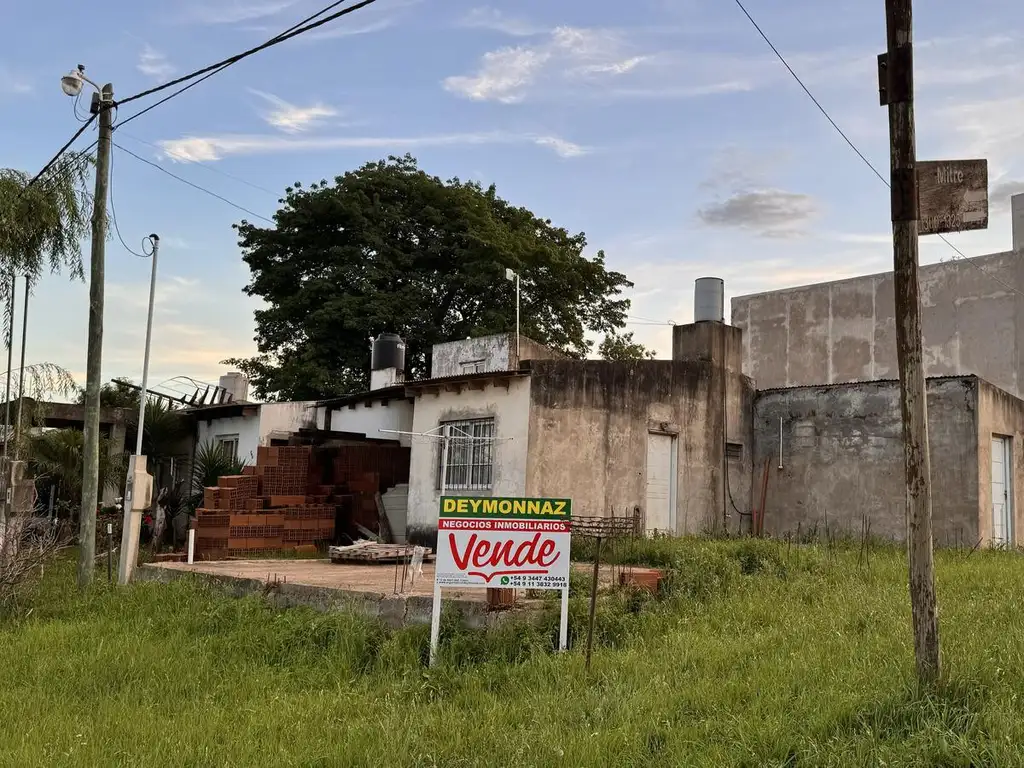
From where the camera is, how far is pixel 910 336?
5.53 metres

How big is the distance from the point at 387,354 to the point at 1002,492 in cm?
1483

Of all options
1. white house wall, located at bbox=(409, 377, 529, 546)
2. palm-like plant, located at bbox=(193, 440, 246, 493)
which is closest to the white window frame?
palm-like plant, located at bbox=(193, 440, 246, 493)

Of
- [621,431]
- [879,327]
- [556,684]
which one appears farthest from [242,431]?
[879,327]

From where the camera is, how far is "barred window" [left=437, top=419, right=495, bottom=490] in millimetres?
15227

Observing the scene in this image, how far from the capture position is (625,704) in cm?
586

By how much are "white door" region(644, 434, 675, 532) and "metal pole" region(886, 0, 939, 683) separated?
32.2 feet

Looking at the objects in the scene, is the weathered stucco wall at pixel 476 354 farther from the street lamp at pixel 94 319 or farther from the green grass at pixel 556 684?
the green grass at pixel 556 684

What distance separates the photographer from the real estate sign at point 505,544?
24.9ft

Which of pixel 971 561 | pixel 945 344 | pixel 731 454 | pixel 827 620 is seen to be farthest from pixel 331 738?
pixel 945 344

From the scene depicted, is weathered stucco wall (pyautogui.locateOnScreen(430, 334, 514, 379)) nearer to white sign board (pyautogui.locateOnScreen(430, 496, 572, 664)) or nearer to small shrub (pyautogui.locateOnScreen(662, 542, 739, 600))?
small shrub (pyautogui.locateOnScreen(662, 542, 739, 600))

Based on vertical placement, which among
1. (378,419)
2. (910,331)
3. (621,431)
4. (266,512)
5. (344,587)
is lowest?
(344,587)

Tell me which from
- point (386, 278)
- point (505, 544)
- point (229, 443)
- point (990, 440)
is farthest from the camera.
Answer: point (386, 278)

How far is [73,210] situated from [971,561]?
14.0 meters

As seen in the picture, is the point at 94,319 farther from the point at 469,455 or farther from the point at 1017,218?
the point at 1017,218
